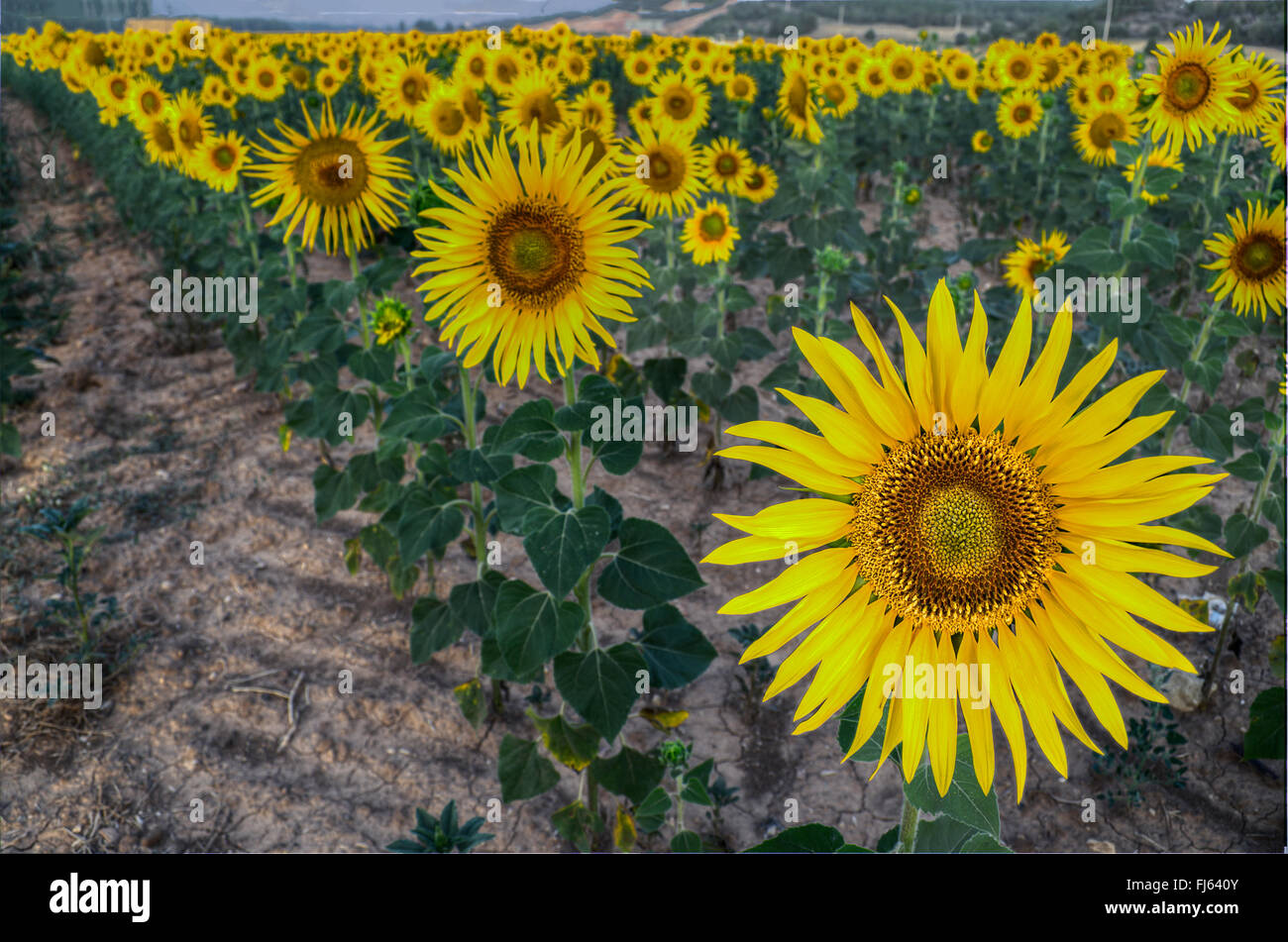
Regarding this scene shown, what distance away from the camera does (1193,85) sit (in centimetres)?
369

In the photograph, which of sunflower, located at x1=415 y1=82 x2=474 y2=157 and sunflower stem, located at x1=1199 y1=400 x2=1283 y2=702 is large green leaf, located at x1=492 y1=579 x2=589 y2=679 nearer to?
sunflower stem, located at x1=1199 y1=400 x2=1283 y2=702

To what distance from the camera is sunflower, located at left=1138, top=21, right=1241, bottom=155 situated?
3.64 metres

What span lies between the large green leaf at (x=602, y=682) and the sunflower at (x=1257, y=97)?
383 centimetres

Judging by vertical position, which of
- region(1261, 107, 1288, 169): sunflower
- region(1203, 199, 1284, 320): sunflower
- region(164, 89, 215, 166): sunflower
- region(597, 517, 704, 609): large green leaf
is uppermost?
region(164, 89, 215, 166): sunflower

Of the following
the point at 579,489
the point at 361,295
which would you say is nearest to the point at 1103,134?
the point at 361,295

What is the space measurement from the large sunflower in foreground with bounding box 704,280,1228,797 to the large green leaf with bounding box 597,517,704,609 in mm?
1075

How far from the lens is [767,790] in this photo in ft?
10.9

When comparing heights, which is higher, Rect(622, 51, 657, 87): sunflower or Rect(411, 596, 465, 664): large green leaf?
Rect(622, 51, 657, 87): sunflower

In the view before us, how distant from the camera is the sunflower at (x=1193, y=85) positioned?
3.64 meters

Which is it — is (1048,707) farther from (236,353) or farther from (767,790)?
(236,353)

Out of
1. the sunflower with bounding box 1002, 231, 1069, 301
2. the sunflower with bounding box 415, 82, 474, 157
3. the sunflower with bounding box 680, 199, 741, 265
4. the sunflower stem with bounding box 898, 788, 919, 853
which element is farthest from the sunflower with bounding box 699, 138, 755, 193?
the sunflower stem with bounding box 898, 788, 919, 853

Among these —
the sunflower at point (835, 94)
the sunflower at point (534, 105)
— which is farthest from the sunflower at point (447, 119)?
the sunflower at point (835, 94)

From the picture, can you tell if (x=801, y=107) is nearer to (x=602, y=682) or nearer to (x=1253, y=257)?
(x=1253, y=257)

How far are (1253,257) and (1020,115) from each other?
6.04 metres
